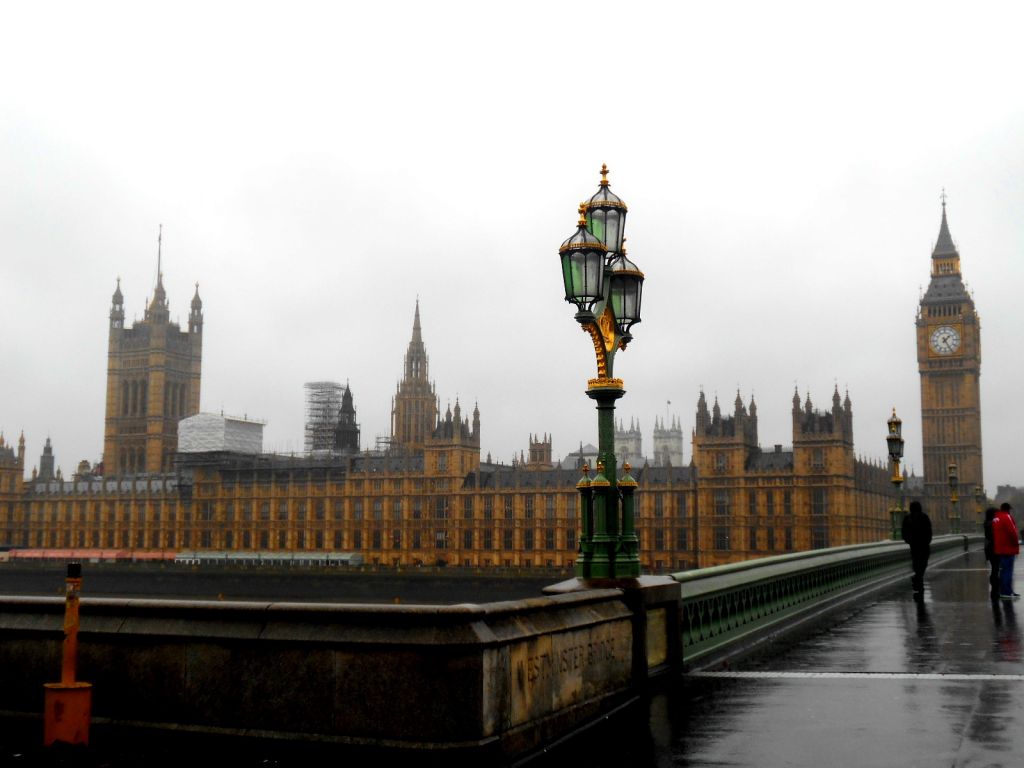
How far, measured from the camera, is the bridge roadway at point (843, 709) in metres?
8.52

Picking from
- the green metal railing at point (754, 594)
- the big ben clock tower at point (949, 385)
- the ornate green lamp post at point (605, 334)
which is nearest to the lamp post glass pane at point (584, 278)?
the ornate green lamp post at point (605, 334)

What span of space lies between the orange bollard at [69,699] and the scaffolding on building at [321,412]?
5685 inches

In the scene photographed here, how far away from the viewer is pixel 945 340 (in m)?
141

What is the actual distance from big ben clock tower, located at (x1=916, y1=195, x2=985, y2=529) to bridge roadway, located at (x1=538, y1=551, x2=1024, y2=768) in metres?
131

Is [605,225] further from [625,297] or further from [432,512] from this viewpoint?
[432,512]

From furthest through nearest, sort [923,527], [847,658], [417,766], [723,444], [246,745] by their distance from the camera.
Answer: [723,444], [923,527], [847,658], [246,745], [417,766]

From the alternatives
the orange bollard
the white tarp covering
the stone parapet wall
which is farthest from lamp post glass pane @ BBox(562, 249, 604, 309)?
the white tarp covering

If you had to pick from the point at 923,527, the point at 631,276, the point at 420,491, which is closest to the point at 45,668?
the point at 631,276

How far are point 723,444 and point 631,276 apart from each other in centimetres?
8967

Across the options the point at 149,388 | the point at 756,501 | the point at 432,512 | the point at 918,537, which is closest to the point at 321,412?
the point at 149,388

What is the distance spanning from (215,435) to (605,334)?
413 feet

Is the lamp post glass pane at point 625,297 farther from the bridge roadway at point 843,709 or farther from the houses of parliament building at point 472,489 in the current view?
the houses of parliament building at point 472,489

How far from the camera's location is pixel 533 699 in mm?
8938

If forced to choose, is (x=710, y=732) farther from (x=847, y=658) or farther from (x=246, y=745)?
(x=847, y=658)
